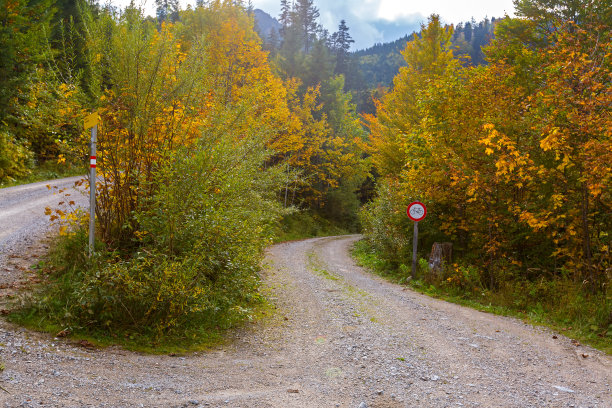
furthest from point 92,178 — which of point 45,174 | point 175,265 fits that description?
point 45,174

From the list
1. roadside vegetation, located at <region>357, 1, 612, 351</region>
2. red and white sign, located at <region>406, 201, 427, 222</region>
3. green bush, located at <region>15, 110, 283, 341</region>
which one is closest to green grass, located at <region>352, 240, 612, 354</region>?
roadside vegetation, located at <region>357, 1, 612, 351</region>

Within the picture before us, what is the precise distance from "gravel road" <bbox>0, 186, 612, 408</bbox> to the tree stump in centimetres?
348

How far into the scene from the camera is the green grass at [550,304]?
6.76 m

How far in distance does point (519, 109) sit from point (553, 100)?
204 centimetres

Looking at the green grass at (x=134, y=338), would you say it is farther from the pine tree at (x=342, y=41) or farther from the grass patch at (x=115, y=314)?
the pine tree at (x=342, y=41)

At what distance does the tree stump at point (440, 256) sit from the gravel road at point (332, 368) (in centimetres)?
348

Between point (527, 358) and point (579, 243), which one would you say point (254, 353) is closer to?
point (527, 358)

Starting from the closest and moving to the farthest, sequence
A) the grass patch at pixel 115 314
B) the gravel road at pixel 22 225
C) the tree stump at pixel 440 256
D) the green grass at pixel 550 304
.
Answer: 1. the grass patch at pixel 115 314
2. the gravel road at pixel 22 225
3. the green grass at pixel 550 304
4. the tree stump at pixel 440 256

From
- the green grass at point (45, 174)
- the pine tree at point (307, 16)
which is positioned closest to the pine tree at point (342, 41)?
the pine tree at point (307, 16)

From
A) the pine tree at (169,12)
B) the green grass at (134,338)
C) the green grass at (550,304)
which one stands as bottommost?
the green grass at (550,304)

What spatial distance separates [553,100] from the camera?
7383 millimetres

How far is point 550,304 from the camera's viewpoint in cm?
807

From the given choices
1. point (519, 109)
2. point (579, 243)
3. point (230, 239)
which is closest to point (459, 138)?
point (519, 109)

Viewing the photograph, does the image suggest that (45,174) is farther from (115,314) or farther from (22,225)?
(115,314)
